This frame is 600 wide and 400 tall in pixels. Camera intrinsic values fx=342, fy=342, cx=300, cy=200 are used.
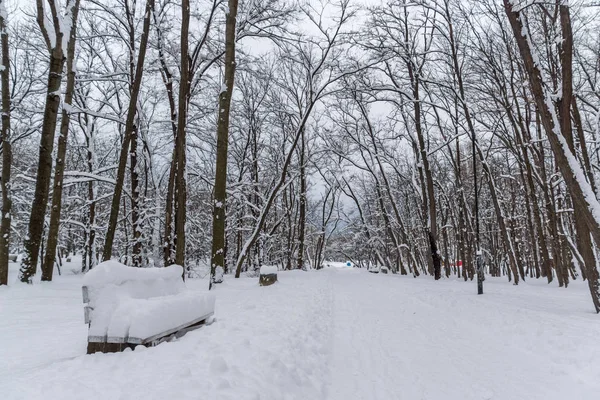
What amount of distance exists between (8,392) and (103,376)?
569 mm

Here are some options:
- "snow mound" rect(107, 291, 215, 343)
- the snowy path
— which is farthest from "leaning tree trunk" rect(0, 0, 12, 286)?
the snowy path

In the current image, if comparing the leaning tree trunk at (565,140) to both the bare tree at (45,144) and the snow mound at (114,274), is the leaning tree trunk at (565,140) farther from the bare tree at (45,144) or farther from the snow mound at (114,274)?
the bare tree at (45,144)

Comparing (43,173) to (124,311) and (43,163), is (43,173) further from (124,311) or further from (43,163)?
(124,311)

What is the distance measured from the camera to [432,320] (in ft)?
23.4

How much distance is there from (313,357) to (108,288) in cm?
262

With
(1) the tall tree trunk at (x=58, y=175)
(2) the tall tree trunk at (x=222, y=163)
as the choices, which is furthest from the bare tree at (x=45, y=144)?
(2) the tall tree trunk at (x=222, y=163)

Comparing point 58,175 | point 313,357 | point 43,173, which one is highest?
point 58,175

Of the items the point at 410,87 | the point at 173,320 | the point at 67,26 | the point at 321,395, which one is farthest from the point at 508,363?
the point at 410,87

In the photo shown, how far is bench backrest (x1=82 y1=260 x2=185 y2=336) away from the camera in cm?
334

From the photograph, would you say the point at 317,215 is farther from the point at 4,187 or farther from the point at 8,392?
the point at 8,392

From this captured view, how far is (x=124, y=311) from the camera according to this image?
3383 mm

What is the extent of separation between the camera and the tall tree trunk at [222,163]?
395 inches

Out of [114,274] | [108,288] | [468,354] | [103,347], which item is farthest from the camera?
[468,354]

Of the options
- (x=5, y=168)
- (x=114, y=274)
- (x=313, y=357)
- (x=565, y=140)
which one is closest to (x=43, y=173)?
(x=5, y=168)
